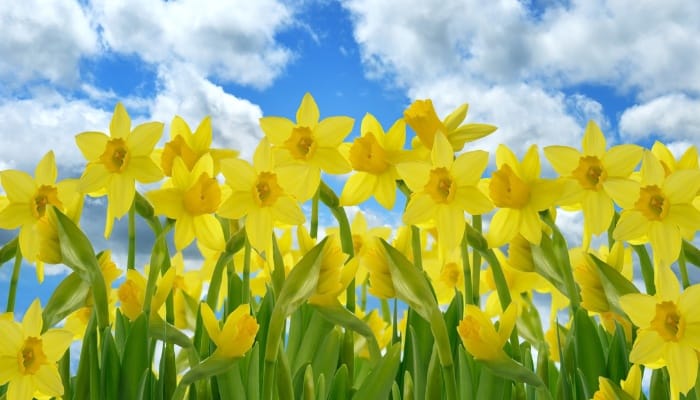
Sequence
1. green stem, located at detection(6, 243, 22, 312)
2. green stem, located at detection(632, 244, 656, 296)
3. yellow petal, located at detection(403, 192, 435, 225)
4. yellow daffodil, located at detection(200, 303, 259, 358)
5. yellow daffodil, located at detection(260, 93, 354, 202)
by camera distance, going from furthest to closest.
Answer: green stem, located at detection(6, 243, 22, 312), green stem, located at detection(632, 244, 656, 296), yellow daffodil, located at detection(260, 93, 354, 202), yellow petal, located at detection(403, 192, 435, 225), yellow daffodil, located at detection(200, 303, 259, 358)

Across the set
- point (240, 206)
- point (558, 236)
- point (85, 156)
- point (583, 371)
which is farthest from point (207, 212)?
point (583, 371)

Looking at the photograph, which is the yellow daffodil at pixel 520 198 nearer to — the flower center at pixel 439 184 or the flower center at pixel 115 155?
the flower center at pixel 439 184

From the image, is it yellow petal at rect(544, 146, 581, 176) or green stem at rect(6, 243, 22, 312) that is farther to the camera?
green stem at rect(6, 243, 22, 312)

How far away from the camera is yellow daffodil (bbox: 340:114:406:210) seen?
1692 mm

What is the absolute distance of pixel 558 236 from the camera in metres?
1.69

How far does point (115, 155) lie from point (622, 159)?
1077 mm

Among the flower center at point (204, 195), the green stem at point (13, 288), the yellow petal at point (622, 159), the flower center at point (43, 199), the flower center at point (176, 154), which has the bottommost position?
the green stem at point (13, 288)

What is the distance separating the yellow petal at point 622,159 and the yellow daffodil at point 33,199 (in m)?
1.17

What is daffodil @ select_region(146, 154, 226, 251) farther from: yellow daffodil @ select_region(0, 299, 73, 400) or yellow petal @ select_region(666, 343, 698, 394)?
yellow petal @ select_region(666, 343, 698, 394)

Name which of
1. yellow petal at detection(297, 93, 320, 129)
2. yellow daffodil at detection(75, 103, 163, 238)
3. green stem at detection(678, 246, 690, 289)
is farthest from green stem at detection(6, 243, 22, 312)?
green stem at detection(678, 246, 690, 289)

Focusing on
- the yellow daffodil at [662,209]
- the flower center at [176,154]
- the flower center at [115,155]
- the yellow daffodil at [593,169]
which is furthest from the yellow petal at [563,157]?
the flower center at [115,155]

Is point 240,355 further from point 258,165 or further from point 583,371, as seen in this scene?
point 583,371

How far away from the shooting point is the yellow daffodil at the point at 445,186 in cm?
156

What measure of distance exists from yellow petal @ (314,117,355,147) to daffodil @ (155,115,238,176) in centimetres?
27
